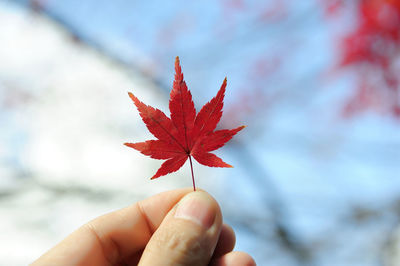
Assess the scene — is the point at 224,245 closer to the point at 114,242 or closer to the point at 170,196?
the point at 170,196

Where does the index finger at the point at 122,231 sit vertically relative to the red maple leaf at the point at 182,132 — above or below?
below

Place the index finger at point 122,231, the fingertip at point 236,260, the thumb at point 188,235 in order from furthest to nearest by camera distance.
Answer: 1. the index finger at point 122,231
2. the fingertip at point 236,260
3. the thumb at point 188,235

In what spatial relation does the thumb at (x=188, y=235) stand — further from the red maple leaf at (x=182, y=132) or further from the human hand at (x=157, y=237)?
the red maple leaf at (x=182, y=132)

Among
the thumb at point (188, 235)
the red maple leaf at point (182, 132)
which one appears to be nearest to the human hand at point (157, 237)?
the thumb at point (188, 235)

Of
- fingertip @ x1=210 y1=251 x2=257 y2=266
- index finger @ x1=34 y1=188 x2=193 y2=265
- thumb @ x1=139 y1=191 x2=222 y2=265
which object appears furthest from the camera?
index finger @ x1=34 y1=188 x2=193 y2=265

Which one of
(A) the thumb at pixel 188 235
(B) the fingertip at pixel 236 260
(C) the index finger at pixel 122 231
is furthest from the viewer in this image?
(C) the index finger at pixel 122 231

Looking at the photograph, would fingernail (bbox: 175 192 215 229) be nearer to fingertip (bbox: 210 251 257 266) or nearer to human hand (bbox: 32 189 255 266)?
human hand (bbox: 32 189 255 266)

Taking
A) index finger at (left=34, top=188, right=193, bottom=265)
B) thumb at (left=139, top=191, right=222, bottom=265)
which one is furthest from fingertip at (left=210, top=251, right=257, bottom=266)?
index finger at (left=34, top=188, right=193, bottom=265)

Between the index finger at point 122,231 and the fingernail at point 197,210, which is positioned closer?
the fingernail at point 197,210

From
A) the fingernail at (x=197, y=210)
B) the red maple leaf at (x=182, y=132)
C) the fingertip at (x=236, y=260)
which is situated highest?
the red maple leaf at (x=182, y=132)
